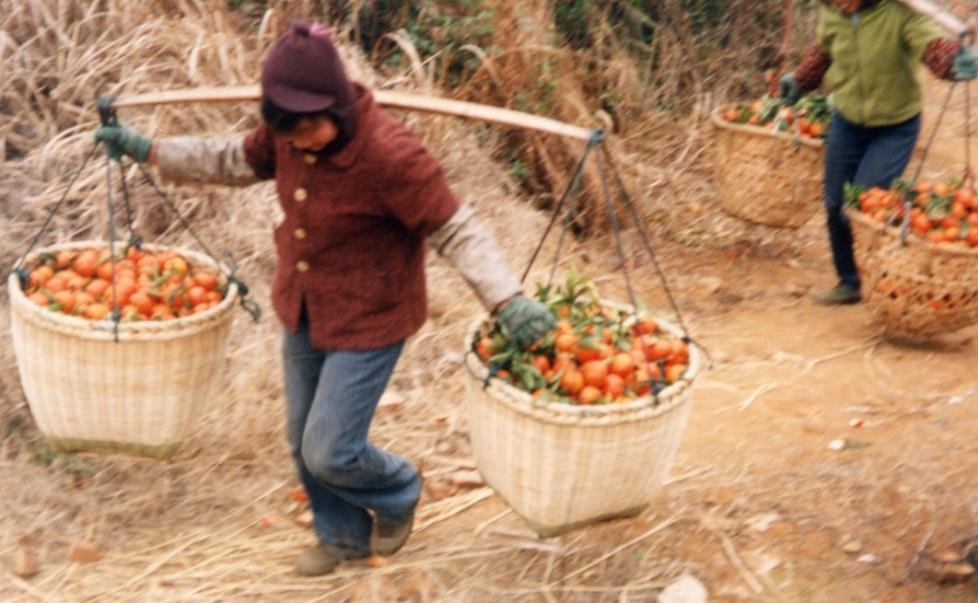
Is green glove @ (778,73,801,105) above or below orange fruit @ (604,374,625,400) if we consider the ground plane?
below

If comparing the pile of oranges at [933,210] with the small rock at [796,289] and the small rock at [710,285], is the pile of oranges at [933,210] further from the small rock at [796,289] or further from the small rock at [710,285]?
the small rock at [710,285]

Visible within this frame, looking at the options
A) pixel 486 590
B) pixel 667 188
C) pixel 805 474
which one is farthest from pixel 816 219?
pixel 486 590

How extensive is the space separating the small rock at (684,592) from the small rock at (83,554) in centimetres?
181

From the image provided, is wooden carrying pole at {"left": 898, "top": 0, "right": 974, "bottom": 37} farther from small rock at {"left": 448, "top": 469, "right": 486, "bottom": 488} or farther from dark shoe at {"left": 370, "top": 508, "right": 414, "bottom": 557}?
dark shoe at {"left": 370, "top": 508, "right": 414, "bottom": 557}

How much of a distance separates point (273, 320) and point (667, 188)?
3.24 meters

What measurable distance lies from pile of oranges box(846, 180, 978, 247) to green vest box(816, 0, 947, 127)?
0.37 meters

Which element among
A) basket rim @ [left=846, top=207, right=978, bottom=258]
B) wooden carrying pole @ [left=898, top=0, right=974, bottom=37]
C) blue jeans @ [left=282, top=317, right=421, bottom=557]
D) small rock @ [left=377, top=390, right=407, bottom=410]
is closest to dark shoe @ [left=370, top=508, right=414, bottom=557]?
blue jeans @ [left=282, top=317, right=421, bottom=557]

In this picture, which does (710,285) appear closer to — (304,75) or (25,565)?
(25,565)

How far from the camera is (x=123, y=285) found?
3.57 meters

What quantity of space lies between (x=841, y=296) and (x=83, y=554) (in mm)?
3847

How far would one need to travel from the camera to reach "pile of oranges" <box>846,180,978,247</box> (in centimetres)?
491

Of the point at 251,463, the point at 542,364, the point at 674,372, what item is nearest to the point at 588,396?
the point at 542,364

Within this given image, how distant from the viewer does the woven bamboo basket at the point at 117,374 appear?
3.41 m

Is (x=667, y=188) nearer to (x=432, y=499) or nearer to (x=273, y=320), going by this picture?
(x=273, y=320)
